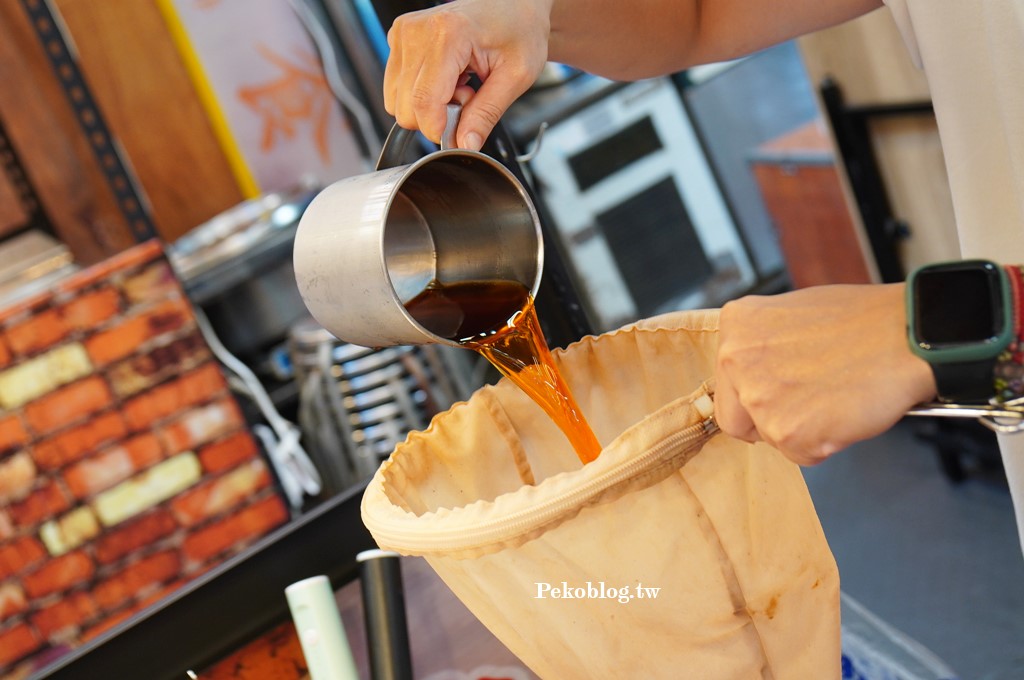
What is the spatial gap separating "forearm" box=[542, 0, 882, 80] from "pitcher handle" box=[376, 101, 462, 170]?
0.22 meters

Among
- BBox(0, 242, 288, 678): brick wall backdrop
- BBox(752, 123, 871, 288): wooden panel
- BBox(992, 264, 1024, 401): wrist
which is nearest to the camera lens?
BBox(992, 264, 1024, 401): wrist

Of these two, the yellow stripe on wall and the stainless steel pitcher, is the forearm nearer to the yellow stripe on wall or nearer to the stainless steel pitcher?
the stainless steel pitcher

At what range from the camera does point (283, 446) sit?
252cm

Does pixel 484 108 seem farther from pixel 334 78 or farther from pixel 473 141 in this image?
pixel 334 78

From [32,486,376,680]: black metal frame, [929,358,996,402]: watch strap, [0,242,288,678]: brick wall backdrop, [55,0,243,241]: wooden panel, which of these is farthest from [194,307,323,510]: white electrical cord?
[929,358,996,402]: watch strap

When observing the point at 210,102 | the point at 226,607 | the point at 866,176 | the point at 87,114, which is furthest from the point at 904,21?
the point at 210,102

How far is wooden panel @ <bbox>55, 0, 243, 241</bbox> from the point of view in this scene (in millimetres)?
3139

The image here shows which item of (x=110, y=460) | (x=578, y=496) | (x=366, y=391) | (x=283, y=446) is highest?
(x=578, y=496)

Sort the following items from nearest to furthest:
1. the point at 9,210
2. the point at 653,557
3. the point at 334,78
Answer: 1. the point at 653,557
2. the point at 9,210
3. the point at 334,78

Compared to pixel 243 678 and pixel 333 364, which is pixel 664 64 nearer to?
pixel 243 678

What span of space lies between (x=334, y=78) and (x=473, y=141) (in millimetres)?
2718

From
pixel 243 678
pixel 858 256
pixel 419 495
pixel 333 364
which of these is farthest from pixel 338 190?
pixel 858 256

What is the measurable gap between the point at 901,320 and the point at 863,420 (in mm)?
63

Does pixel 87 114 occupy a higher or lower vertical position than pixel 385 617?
higher
